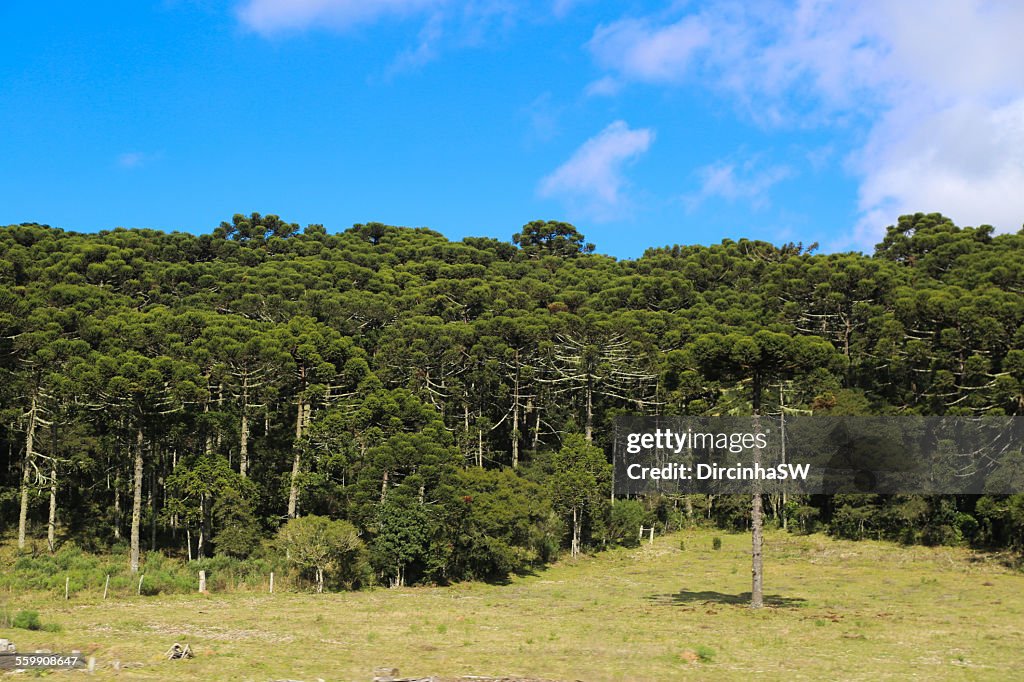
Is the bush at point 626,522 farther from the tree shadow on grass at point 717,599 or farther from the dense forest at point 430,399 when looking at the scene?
the tree shadow on grass at point 717,599

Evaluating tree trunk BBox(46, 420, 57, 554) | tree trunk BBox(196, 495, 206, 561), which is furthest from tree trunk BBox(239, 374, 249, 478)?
tree trunk BBox(46, 420, 57, 554)

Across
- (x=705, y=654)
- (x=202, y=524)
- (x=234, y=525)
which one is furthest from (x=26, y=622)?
(x=705, y=654)

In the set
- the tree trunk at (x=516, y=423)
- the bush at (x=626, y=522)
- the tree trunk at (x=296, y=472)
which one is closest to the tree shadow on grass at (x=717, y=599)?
the bush at (x=626, y=522)

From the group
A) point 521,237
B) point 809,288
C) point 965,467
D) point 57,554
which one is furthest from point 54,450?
point 521,237

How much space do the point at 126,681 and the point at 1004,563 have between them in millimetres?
38683

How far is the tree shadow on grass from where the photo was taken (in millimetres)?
30500

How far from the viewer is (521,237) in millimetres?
132875

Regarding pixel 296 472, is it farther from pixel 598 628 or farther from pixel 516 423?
pixel 598 628

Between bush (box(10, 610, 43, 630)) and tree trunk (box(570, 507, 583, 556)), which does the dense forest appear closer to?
tree trunk (box(570, 507, 583, 556))

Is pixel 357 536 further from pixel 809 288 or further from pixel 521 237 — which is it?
pixel 521 237

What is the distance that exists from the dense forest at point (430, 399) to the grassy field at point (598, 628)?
461cm

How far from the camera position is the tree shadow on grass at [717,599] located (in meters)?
30.5

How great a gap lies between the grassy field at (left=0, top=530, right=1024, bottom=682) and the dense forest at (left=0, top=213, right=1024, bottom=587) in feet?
15.1

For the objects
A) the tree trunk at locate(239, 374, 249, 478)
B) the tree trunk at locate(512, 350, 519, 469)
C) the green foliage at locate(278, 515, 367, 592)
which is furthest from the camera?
the tree trunk at locate(512, 350, 519, 469)
